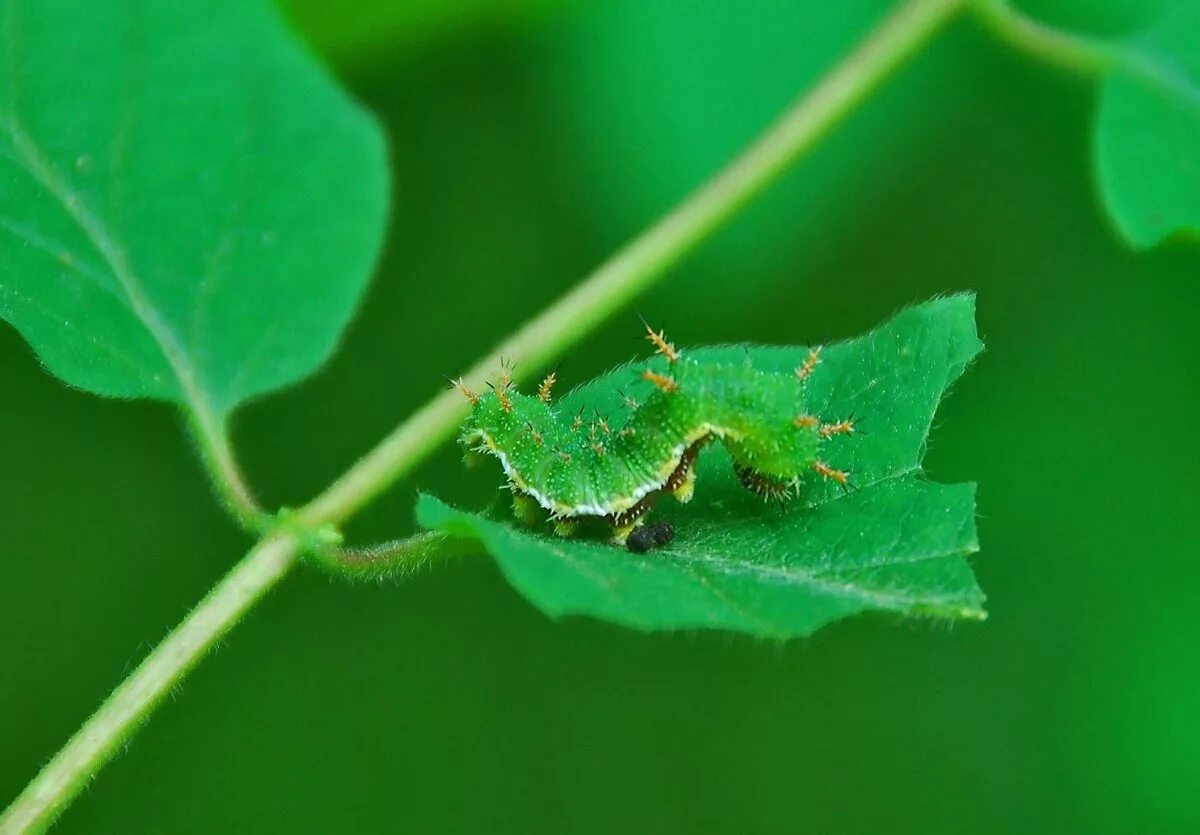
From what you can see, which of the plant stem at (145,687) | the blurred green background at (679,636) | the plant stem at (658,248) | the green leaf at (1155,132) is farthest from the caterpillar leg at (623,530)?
the blurred green background at (679,636)

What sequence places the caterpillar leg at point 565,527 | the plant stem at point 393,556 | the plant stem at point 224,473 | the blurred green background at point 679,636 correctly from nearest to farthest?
the plant stem at point 393,556 → the plant stem at point 224,473 → the caterpillar leg at point 565,527 → the blurred green background at point 679,636

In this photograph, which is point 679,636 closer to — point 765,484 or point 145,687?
point 765,484

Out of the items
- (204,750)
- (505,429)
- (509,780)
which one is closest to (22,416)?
(204,750)

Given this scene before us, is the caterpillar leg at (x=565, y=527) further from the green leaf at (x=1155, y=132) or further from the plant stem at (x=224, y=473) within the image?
the green leaf at (x=1155, y=132)

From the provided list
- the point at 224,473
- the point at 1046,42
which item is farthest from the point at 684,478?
the point at 1046,42

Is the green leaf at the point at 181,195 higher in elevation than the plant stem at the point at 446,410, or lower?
higher

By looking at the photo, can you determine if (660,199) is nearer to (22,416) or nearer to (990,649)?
(990,649)
